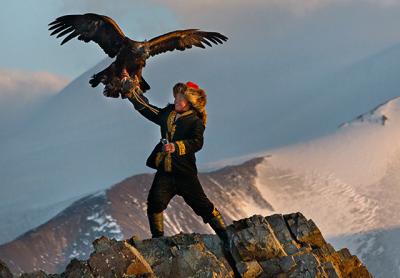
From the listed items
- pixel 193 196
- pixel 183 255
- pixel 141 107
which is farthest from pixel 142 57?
pixel 183 255

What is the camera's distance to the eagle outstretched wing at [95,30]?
3331 cm

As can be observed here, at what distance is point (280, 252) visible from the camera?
97.1 ft

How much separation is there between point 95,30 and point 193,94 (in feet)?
12.0

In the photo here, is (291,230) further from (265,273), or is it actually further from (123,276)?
(123,276)

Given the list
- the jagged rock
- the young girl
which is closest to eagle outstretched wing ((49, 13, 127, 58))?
the young girl

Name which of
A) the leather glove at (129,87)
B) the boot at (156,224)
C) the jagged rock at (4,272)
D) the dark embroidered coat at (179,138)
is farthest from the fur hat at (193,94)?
the jagged rock at (4,272)

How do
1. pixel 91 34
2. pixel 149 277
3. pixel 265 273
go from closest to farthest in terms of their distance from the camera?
pixel 149 277, pixel 265 273, pixel 91 34

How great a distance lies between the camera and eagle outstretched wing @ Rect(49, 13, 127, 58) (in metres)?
33.3

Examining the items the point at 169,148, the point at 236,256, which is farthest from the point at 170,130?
the point at 236,256

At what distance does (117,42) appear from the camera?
3338cm

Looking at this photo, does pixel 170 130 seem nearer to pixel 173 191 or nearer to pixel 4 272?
pixel 173 191

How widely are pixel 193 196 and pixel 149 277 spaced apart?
4.64 m

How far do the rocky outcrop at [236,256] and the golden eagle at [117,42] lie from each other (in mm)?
4302

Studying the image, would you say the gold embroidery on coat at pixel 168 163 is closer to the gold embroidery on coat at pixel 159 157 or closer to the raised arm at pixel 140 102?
the gold embroidery on coat at pixel 159 157
